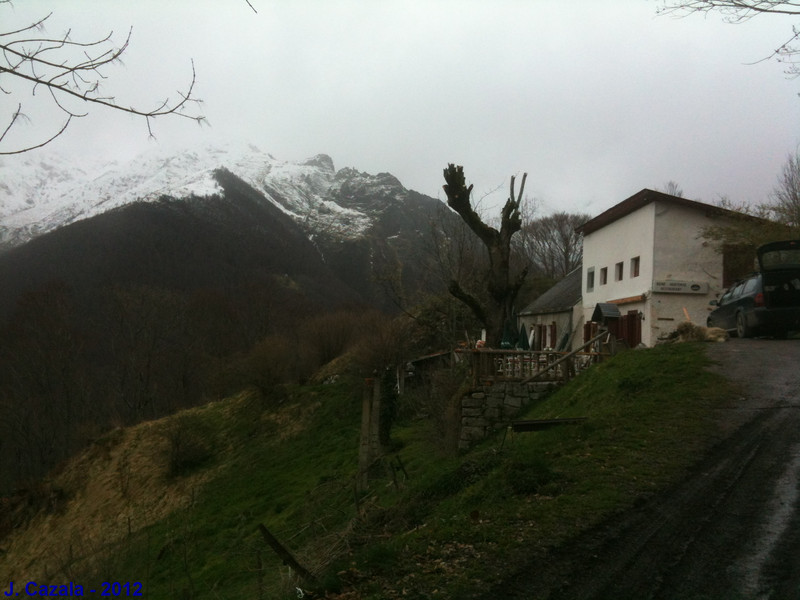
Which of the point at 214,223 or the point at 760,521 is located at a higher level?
the point at 214,223

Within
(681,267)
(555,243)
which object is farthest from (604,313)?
(555,243)

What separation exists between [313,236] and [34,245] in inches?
1917

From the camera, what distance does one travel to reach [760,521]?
205 inches

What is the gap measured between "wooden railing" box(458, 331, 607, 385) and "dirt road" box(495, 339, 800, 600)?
329 inches

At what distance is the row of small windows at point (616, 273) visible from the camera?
2397 cm

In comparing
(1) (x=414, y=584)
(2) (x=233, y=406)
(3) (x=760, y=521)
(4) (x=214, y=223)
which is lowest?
(2) (x=233, y=406)

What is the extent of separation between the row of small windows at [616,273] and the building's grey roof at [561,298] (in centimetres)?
182

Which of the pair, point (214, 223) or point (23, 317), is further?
point (214, 223)

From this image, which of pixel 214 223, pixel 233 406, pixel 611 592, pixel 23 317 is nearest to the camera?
pixel 611 592

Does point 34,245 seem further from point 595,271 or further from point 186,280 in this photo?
point 595,271

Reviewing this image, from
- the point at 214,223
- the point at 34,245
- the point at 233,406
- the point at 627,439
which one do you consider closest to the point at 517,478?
the point at 627,439

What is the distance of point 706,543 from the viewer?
16.0 ft

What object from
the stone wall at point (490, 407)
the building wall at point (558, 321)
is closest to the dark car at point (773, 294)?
the stone wall at point (490, 407)

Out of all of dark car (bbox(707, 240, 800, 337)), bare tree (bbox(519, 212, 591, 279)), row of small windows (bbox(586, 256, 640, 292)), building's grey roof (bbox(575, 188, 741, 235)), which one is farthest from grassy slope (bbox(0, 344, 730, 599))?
bare tree (bbox(519, 212, 591, 279))
